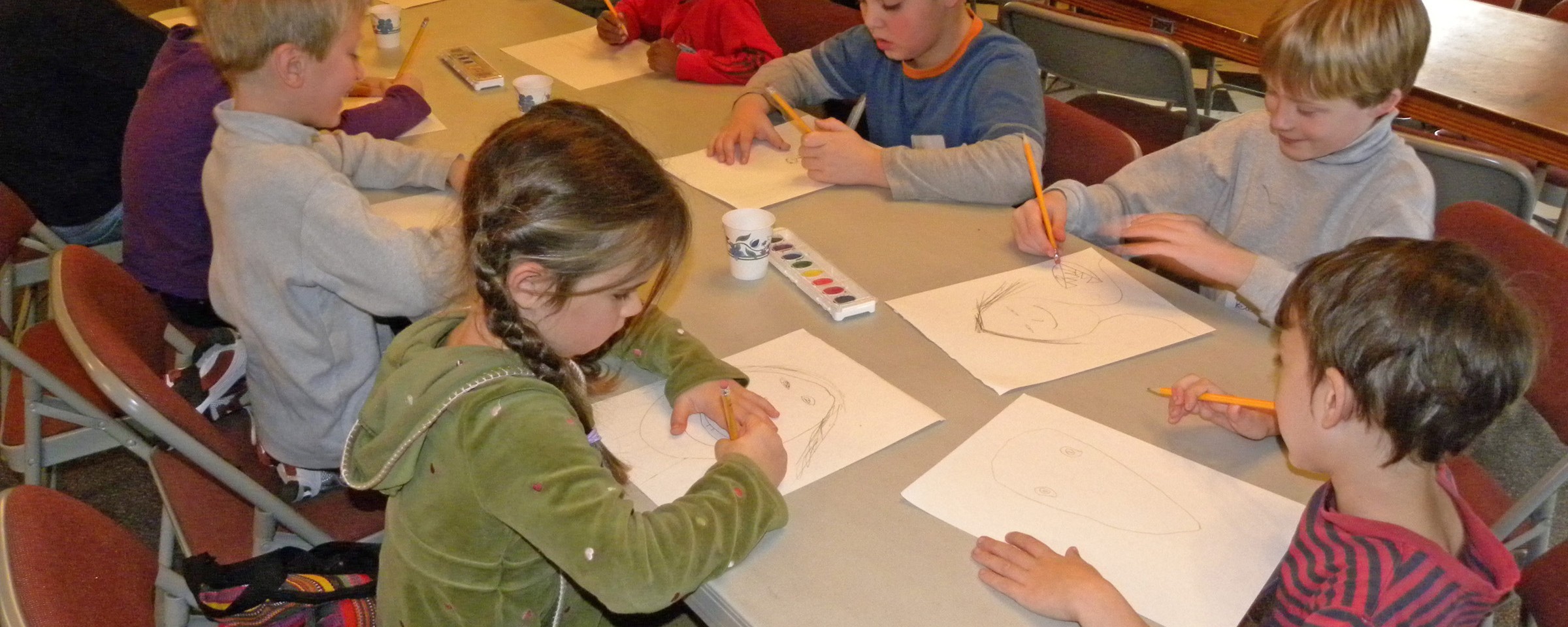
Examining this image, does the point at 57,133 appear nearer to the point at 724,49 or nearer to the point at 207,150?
the point at 207,150

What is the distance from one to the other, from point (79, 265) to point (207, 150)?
41 cm

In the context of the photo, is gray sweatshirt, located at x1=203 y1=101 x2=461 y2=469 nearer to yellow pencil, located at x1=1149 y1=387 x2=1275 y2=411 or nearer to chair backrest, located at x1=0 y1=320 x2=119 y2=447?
chair backrest, located at x1=0 y1=320 x2=119 y2=447

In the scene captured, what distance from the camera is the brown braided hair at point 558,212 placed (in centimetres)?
92

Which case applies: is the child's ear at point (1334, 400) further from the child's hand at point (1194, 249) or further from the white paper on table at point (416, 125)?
the white paper on table at point (416, 125)

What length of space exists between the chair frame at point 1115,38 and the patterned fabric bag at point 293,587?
1777 millimetres

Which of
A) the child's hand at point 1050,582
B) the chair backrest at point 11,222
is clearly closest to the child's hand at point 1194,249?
the child's hand at point 1050,582

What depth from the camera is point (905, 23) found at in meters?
1.86

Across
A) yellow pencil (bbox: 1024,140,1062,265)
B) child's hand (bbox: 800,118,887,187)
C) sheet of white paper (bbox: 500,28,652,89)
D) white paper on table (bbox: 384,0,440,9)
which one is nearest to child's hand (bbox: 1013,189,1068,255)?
yellow pencil (bbox: 1024,140,1062,265)

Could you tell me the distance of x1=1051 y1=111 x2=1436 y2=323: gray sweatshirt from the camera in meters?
1.38

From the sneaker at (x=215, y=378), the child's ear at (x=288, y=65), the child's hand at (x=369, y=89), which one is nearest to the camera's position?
the child's ear at (x=288, y=65)

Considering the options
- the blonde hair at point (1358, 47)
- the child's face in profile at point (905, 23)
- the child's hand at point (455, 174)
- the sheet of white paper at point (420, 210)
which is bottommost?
the sheet of white paper at point (420, 210)

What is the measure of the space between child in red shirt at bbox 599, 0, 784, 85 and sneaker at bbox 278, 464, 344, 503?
1.15 m

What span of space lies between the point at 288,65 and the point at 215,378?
0.48 m

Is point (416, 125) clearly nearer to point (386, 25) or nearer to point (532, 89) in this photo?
point (532, 89)
